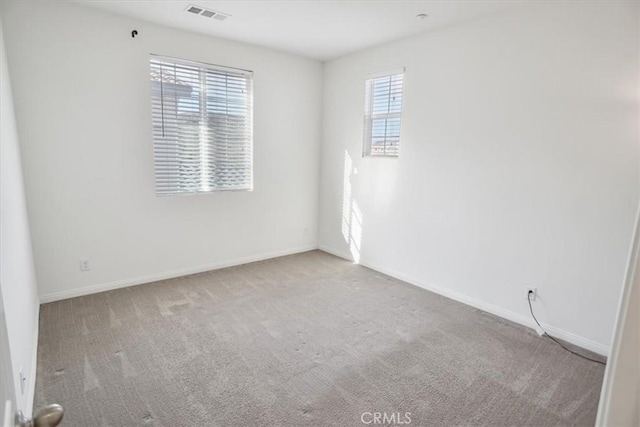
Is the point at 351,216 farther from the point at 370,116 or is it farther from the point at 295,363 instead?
the point at 295,363

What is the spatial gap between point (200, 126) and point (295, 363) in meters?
2.78

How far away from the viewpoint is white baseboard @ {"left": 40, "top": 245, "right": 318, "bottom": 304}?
3.36 meters

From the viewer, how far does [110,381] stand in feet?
7.34

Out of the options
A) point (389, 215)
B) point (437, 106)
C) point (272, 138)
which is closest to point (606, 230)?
point (437, 106)

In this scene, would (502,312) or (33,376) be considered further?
(502,312)

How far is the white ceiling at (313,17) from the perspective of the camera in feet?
9.86

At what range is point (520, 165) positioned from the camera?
3055 mm

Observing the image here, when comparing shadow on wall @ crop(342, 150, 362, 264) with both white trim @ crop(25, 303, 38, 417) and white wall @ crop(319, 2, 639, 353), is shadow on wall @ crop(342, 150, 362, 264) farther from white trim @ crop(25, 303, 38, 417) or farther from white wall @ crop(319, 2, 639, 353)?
white trim @ crop(25, 303, 38, 417)

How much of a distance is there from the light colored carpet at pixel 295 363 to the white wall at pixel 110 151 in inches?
19.0

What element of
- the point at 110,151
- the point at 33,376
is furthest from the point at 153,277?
the point at 33,376

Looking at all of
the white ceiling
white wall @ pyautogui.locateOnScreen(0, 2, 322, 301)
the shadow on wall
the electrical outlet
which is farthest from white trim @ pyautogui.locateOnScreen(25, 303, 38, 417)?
the electrical outlet

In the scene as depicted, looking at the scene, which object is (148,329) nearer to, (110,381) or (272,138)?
(110,381)

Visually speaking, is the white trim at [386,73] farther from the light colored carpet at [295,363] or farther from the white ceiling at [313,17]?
the light colored carpet at [295,363]

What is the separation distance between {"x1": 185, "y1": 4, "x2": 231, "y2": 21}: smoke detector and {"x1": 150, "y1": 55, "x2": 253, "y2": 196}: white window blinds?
0.66 meters
